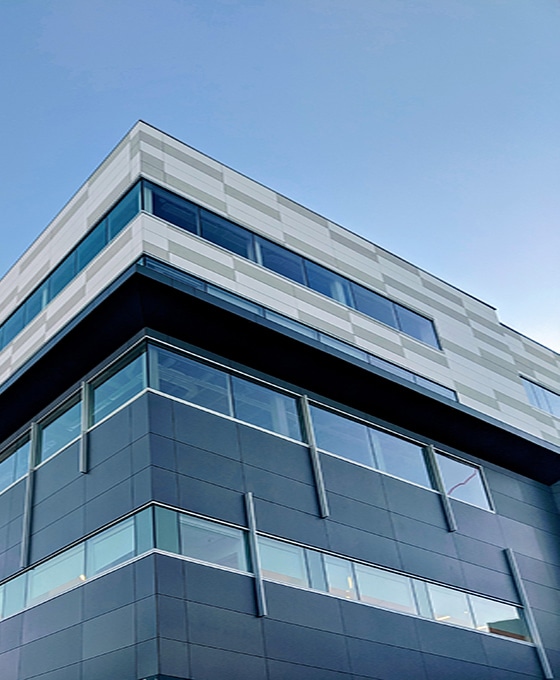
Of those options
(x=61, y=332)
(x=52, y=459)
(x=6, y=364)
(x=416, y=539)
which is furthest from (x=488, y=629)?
(x=6, y=364)

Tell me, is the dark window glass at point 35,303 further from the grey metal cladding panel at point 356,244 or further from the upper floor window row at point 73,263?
the grey metal cladding panel at point 356,244

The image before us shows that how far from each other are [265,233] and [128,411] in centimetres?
810

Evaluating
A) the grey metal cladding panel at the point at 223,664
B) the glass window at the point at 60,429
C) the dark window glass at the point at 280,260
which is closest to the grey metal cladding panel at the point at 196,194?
the dark window glass at the point at 280,260

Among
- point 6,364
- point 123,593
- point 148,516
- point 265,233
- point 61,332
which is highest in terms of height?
point 265,233

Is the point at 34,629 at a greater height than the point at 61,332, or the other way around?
the point at 61,332

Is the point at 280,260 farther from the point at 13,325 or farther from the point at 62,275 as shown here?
the point at 13,325

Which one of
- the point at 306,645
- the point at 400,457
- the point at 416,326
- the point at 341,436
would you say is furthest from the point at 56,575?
the point at 416,326

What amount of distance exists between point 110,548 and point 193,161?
12328mm

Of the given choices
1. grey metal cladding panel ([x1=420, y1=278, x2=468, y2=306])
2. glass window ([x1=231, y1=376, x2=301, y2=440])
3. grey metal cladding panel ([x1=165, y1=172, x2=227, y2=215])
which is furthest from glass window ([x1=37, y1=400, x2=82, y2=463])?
grey metal cladding panel ([x1=420, y1=278, x2=468, y2=306])

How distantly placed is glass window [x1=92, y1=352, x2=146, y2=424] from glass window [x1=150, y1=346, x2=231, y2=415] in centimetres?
40

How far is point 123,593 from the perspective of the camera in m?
16.4

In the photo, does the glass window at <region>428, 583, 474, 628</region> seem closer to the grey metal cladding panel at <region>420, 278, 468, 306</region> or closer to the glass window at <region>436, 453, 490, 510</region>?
the glass window at <region>436, 453, 490, 510</region>

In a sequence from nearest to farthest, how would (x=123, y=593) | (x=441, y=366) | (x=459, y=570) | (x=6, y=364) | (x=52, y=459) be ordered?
(x=123, y=593) → (x=52, y=459) → (x=459, y=570) → (x=6, y=364) → (x=441, y=366)

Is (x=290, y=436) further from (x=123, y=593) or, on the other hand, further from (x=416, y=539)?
(x=123, y=593)
